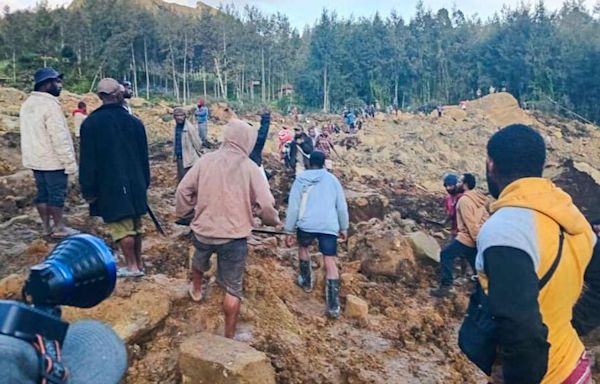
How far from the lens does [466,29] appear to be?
57031mm

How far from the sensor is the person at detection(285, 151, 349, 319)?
207 inches

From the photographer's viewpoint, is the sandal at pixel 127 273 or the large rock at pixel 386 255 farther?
the large rock at pixel 386 255

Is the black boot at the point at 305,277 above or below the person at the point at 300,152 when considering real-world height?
below

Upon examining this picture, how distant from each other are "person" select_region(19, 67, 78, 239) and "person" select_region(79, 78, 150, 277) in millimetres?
834

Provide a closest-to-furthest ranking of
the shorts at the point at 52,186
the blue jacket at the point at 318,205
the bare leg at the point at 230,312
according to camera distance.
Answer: the bare leg at the point at 230,312, the shorts at the point at 52,186, the blue jacket at the point at 318,205

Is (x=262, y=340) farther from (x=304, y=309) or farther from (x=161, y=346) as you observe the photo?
(x=304, y=309)

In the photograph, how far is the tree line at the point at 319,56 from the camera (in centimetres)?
4069

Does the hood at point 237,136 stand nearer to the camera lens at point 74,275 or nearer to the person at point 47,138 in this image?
the person at point 47,138

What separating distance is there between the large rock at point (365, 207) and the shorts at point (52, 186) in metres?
5.08

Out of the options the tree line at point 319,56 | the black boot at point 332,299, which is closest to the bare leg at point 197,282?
A: the black boot at point 332,299

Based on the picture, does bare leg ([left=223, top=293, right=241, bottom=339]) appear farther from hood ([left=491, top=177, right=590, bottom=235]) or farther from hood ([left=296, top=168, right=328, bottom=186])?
hood ([left=491, top=177, right=590, bottom=235])

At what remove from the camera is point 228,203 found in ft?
12.3

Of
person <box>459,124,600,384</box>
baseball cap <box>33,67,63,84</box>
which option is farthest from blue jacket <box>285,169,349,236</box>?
person <box>459,124,600,384</box>

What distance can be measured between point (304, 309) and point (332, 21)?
56495 mm
